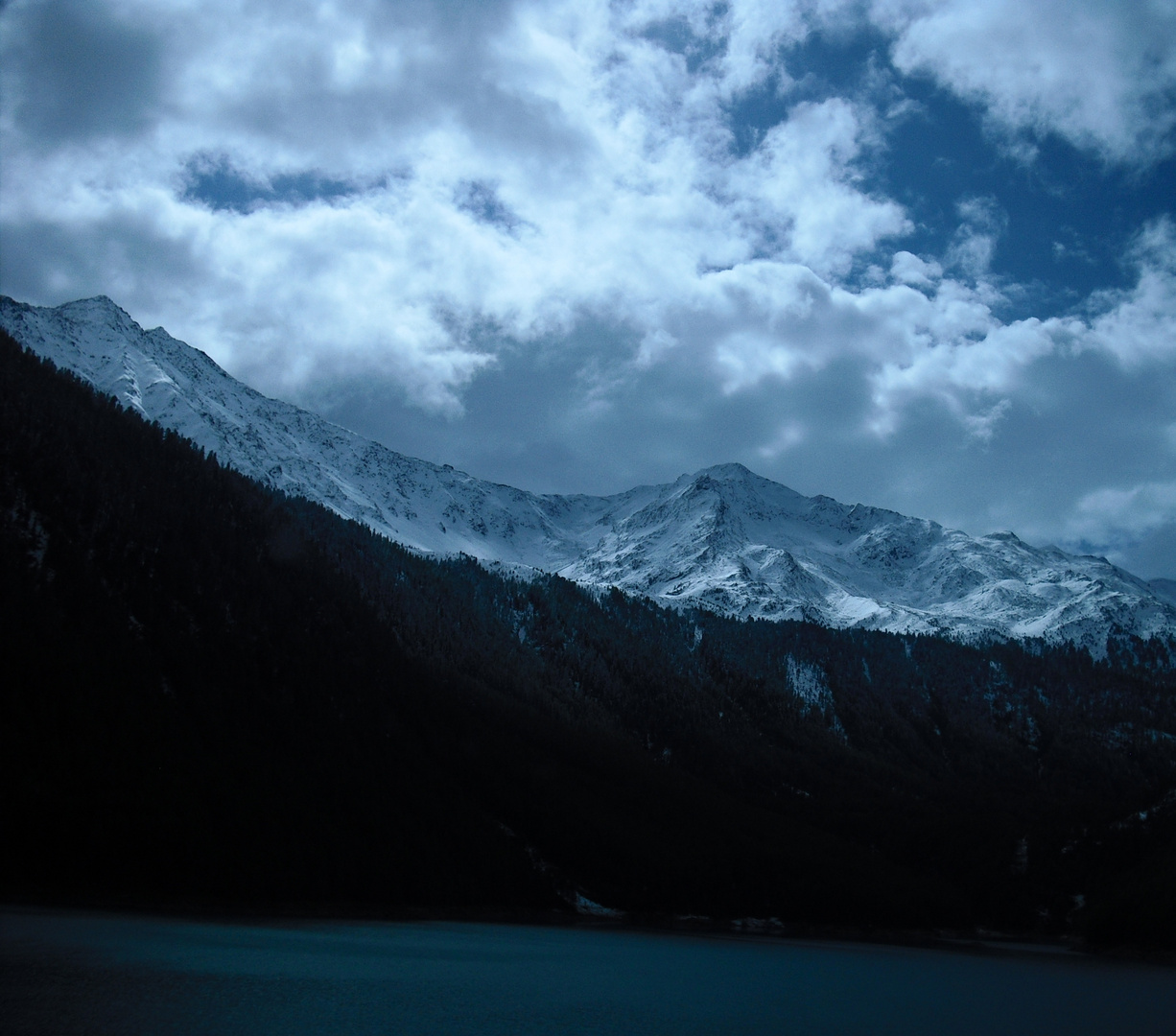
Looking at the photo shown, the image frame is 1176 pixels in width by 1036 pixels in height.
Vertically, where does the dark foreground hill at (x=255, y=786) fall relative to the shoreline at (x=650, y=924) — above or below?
above

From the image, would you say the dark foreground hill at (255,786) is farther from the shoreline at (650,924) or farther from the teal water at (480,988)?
the teal water at (480,988)

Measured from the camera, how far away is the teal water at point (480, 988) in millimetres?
62656

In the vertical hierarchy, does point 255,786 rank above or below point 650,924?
above

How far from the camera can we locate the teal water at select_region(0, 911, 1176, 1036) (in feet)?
206

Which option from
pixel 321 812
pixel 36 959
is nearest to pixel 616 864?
pixel 321 812

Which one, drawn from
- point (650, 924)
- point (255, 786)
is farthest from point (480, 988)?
point (650, 924)

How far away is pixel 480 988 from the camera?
79.6 m

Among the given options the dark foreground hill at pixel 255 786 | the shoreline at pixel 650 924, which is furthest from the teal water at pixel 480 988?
the dark foreground hill at pixel 255 786

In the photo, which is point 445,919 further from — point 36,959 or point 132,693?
point 36,959

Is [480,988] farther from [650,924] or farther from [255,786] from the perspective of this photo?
[650,924]

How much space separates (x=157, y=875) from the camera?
127m

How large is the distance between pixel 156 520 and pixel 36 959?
403 ft

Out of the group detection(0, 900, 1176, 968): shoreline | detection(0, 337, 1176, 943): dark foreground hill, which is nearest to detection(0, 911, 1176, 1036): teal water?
detection(0, 900, 1176, 968): shoreline

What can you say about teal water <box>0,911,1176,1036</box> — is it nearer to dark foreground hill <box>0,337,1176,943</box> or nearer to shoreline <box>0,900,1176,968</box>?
shoreline <box>0,900,1176,968</box>
